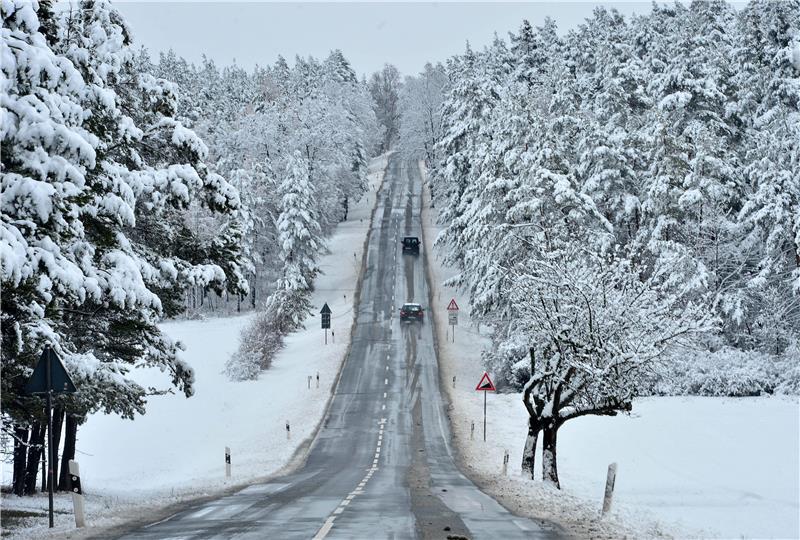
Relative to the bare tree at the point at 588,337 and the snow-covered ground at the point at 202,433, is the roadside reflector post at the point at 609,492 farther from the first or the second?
the snow-covered ground at the point at 202,433

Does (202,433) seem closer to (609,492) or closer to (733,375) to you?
(609,492)

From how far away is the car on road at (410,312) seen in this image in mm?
58031

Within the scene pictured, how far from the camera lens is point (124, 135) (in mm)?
13133

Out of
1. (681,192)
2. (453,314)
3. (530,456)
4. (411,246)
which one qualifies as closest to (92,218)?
(530,456)

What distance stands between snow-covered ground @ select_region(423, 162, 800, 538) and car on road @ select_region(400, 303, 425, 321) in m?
15.5

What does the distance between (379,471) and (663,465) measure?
1018 cm

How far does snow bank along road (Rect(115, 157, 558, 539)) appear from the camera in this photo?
11.2m

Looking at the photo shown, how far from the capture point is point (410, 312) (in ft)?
191

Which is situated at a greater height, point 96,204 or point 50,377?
point 96,204

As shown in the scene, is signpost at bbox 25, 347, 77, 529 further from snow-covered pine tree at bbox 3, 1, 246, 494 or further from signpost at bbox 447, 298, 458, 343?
signpost at bbox 447, 298, 458, 343

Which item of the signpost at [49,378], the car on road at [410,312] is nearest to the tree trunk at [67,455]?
the signpost at [49,378]

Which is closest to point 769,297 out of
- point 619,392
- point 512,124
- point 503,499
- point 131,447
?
point 512,124

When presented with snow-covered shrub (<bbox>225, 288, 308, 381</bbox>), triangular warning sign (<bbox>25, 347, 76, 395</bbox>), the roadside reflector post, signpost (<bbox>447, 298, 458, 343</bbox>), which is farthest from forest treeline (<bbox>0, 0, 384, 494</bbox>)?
signpost (<bbox>447, 298, 458, 343</bbox>)

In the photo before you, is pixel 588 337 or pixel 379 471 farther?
pixel 379 471
